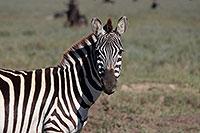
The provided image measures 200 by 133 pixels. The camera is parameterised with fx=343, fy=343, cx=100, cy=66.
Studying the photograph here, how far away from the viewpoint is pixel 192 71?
35.1 feet

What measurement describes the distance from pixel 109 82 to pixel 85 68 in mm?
635

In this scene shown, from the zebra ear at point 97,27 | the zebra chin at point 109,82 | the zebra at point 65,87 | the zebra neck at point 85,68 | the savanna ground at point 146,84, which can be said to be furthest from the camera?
the savanna ground at point 146,84

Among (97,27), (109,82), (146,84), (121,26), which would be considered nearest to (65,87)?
(109,82)

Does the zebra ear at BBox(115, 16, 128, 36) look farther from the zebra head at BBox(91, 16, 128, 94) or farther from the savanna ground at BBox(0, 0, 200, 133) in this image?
the savanna ground at BBox(0, 0, 200, 133)

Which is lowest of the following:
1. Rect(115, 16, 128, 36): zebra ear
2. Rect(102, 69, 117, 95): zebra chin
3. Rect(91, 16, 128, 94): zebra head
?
Rect(102, 69, 117, 95): zebra chin

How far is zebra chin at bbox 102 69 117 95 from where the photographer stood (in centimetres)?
366

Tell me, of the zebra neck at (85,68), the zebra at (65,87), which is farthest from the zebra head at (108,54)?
the zebra neck at (85,68)

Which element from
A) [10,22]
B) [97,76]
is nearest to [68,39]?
[10,22]

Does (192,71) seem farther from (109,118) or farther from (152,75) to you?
(109,118)

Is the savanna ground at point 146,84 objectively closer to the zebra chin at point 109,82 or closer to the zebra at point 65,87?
the zebra at point 65,87

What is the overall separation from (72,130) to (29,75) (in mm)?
830

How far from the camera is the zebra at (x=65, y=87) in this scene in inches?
149

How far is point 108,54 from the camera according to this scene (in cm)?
381

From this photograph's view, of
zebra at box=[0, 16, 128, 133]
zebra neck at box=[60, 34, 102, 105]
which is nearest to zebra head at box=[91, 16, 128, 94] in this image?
zebra at box=[0, 16, 128, 133]
